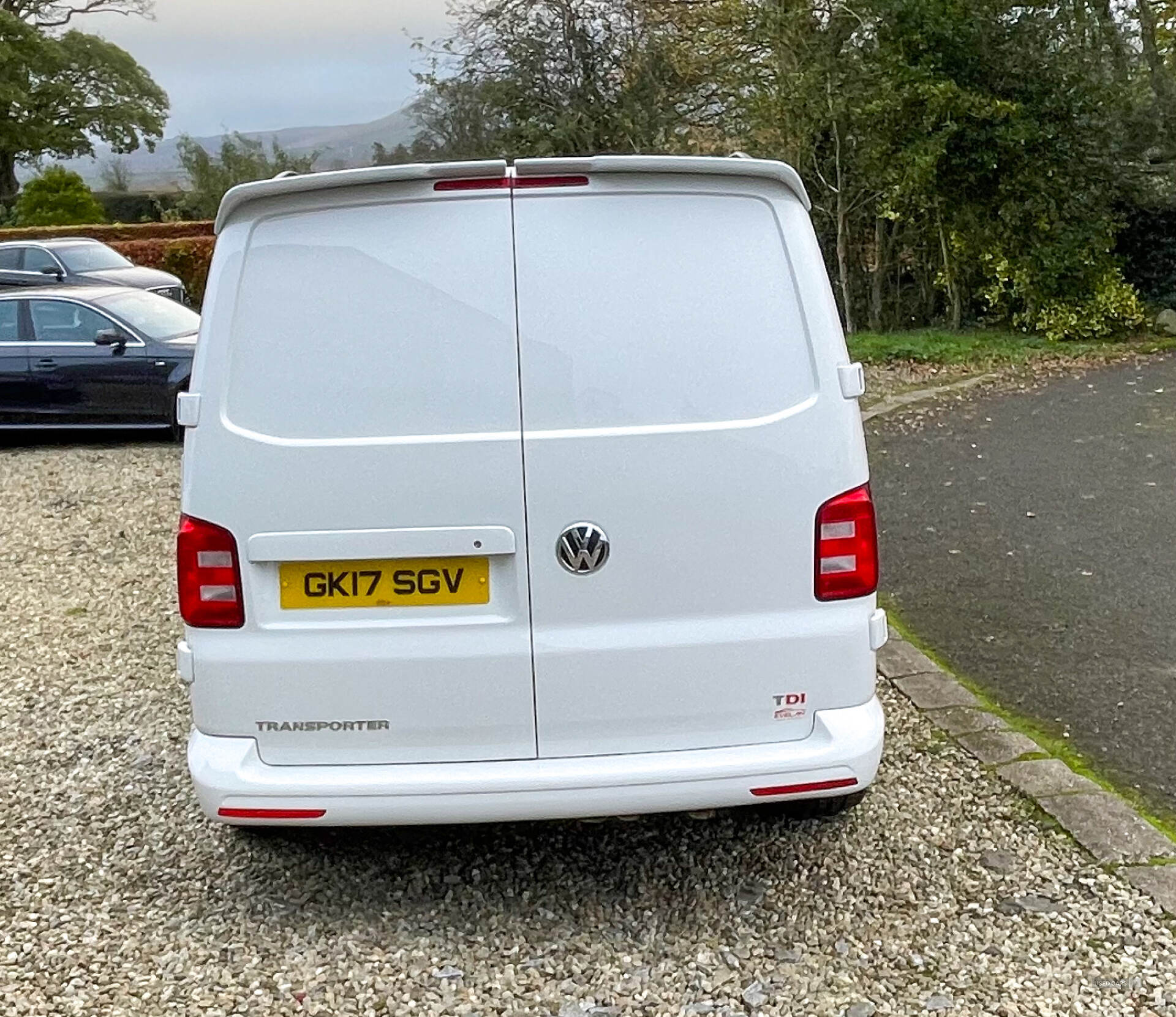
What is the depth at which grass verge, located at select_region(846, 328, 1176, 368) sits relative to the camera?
566 inches

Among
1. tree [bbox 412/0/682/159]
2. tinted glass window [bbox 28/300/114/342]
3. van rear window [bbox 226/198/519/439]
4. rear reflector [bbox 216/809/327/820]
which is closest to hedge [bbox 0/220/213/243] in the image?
tree [bbox 412/0/682/159]

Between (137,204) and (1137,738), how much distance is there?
151 feet

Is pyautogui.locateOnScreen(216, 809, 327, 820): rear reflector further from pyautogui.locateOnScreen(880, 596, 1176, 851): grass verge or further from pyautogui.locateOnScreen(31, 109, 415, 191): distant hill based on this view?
pyautogui.locateOnScreen(31, 109, 415, 191): distant hill

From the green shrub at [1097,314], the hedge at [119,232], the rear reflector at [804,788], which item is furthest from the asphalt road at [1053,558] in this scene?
the hedge at [119,232]

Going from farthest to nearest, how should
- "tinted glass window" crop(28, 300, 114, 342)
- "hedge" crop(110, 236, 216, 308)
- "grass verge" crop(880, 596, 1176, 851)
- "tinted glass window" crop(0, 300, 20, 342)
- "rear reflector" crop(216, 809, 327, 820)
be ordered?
"hedge" crop(110, 236, 216, 308) → "tinted glass window" crop(0, 300, 20, 342) → "tinted glass window" crop(28, 300, 114, 342) → "grass verge" crop(880, 596, 1176, 851) → "rear reflector" crop(216, 809, 327, 820)

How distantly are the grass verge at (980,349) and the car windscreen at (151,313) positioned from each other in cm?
721

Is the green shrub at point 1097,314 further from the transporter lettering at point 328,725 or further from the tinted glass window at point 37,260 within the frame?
the tinted glass window at point 37,260

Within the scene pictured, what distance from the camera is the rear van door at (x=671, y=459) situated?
3146 millimetres

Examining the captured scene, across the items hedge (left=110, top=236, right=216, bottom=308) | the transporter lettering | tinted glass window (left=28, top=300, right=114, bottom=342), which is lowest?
the transporter lettering

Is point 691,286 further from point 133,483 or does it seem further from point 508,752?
point 133,483

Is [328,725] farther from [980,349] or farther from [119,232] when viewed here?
[119,232]

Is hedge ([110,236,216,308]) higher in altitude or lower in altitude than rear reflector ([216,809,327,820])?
higher

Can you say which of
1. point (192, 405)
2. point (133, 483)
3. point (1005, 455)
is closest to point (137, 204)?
point (133, 483)

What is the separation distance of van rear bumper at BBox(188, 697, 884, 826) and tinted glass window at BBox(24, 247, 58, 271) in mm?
18463
